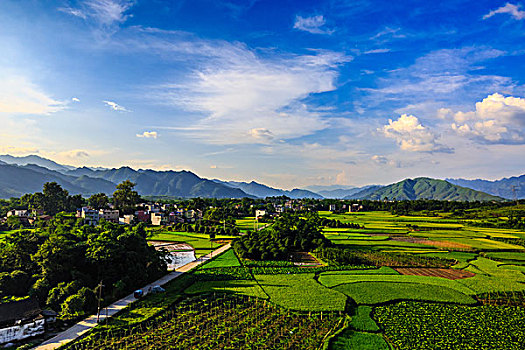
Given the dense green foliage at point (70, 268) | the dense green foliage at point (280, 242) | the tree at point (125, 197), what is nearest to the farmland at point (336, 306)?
the dense green foliage at point (280, 242)

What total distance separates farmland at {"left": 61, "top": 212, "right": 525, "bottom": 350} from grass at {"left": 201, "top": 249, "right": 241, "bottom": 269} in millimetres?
151

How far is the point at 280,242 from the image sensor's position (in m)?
49.5

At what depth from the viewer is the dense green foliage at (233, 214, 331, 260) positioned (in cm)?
4581

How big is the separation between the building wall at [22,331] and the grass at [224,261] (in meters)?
19.5

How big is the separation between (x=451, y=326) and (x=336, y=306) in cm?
812

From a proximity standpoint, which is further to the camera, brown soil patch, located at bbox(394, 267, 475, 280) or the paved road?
brown soil patch, located at bbox(394, 267, 475, 280)

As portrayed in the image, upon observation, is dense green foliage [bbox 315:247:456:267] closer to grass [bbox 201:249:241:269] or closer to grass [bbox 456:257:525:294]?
grass [bbox 456:257:525:294]

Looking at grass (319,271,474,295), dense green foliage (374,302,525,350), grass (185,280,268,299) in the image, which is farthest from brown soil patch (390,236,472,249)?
grass (185,280,268,299)

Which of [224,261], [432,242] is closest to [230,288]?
[224,261]

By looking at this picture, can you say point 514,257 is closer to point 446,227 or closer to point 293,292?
point 446,227

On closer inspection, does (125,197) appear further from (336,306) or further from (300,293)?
(336,306)

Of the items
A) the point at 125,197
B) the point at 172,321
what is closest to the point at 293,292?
the point at 172,321

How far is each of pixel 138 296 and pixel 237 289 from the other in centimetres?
887

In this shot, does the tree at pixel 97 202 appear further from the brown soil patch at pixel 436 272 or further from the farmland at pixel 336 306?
the brown soil patch at pixel 436 272
